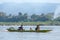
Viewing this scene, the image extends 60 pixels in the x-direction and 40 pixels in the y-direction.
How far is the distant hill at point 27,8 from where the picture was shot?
1.88 meters

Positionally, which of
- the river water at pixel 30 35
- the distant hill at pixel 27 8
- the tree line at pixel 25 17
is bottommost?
the river water at pixel 30 35

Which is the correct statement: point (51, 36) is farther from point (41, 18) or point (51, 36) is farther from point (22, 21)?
point (22, 21)

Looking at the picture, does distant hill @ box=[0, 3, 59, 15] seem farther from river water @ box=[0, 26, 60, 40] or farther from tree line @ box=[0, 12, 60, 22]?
river water @ box=[0, 26, 60, 40]

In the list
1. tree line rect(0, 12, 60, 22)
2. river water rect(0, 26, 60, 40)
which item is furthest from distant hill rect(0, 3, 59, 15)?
river water rect(0, 26, 60, 40)

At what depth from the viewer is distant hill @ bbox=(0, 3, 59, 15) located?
1.88 m

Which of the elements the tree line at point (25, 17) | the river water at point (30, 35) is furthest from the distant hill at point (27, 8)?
the river water at point (30, 35)

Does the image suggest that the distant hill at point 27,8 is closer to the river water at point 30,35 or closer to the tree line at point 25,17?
the tree line at point 25,17

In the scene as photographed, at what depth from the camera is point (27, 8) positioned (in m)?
1.88

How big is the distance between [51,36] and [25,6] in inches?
16.2

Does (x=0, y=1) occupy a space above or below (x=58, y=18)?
above

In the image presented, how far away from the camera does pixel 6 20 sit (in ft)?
6.15

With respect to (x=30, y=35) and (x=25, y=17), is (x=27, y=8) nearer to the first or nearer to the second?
(x=25, y=17)

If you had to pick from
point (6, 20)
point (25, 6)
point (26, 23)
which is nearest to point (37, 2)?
point (25, 6)

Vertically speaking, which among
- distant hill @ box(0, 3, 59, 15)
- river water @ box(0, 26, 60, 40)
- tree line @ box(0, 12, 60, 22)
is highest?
distant hill @ box(0, 3, 59, 15)
